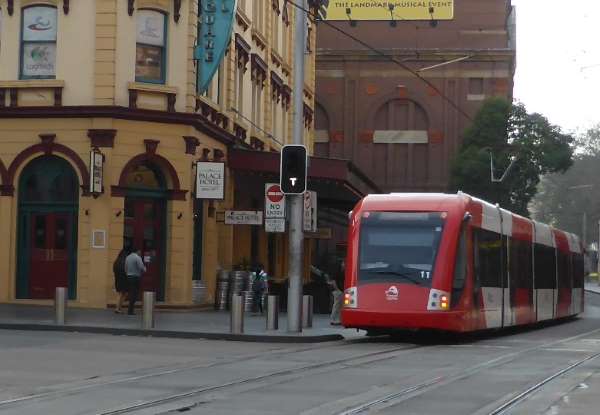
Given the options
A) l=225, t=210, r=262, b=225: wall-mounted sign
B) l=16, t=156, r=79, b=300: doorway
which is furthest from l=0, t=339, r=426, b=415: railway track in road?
l=16, t=156, r=79, b=300: doorway

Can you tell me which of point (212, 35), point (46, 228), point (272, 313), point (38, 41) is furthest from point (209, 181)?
point (272, 313)

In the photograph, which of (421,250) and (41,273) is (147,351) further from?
(41,273)

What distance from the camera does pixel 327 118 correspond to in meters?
75.7

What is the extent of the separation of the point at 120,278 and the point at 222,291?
5800 mm

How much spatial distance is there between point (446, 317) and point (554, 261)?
Result: 1338cm

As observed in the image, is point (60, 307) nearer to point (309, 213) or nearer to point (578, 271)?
point (309, 213)

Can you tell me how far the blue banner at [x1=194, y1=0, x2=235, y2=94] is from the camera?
32.7m

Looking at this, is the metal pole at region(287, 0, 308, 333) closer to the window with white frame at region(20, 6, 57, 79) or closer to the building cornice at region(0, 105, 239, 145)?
the building cornice at region(0, 105, 239, 145)

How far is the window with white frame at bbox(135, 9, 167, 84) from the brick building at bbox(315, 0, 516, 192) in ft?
135

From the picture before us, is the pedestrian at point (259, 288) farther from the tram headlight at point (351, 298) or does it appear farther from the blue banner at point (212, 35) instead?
the tram headlight at point (351, 298)

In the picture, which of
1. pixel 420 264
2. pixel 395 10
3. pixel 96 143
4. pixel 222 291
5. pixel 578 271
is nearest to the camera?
pixel 420 264

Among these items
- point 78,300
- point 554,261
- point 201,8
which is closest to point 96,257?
point 78,300

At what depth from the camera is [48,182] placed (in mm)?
32938

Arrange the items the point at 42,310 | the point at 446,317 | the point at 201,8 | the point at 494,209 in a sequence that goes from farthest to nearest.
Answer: the point at 201,8 → the point at 42,310 → the point at 494,209 → the point at 446,317
